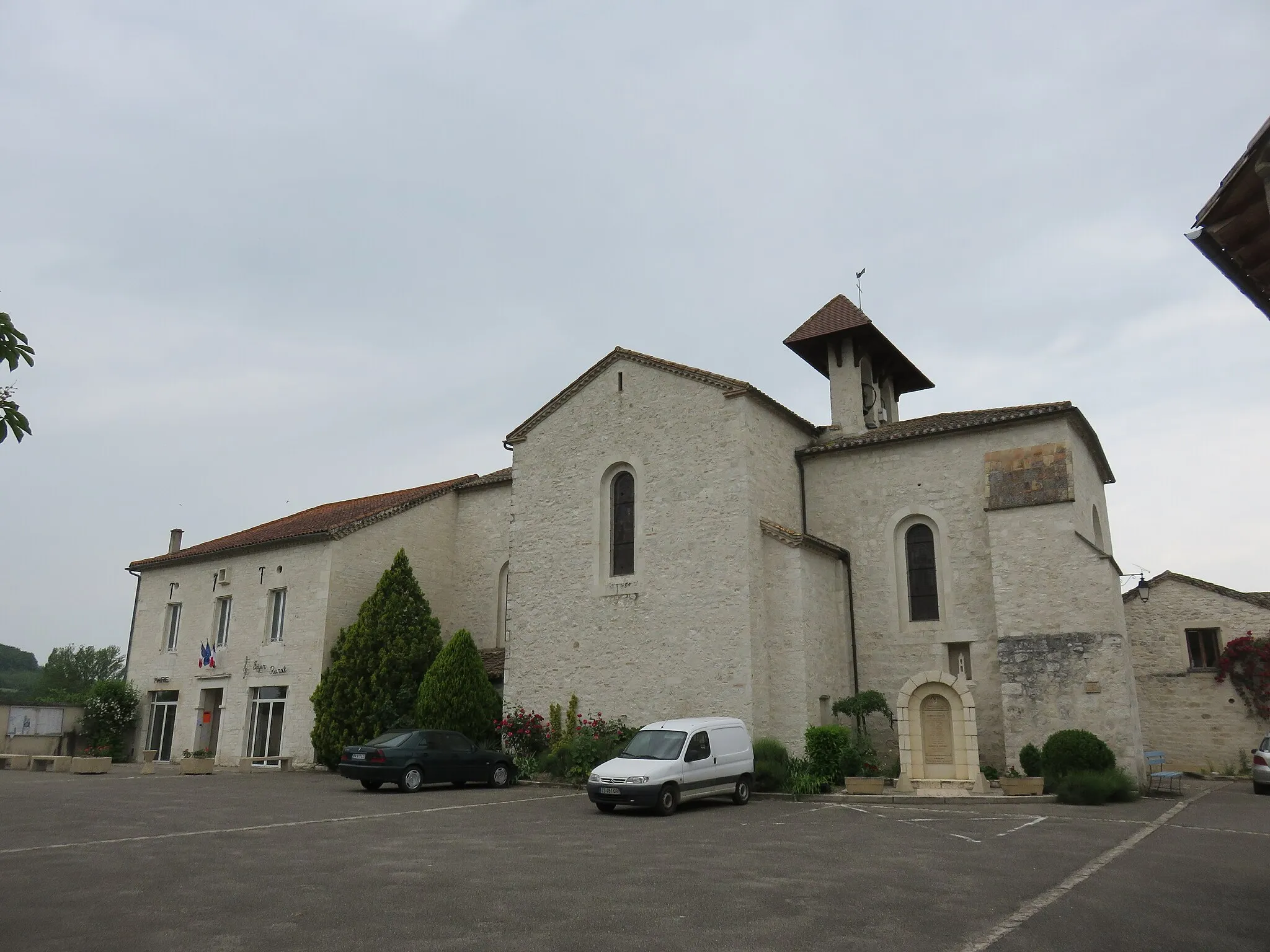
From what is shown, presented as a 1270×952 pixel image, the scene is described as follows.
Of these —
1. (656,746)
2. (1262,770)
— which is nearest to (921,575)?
(656,746)

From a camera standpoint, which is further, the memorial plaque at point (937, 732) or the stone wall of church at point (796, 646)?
the stone wall of church at point (796, 646)

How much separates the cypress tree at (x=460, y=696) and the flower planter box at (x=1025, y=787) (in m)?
11.9

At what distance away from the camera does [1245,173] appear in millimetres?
6152

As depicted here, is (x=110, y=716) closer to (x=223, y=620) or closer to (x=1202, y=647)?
(x=223, y=620)

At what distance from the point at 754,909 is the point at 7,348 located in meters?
6.82

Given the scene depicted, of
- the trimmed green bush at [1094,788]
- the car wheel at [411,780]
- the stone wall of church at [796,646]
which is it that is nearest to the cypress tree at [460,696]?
the car wheel at [411,780]

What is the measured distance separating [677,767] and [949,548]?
8736 millimetres

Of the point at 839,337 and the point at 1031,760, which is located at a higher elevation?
the point at 839,337

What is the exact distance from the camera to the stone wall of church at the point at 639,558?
1942cm

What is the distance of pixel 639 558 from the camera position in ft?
68.6

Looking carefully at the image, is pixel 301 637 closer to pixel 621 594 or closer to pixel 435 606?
pixel 435 606

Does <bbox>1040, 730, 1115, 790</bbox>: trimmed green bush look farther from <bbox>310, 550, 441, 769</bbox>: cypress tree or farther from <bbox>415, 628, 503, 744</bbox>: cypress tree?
<bbox>310, 550, 441, 769</bbox>: cypress tree

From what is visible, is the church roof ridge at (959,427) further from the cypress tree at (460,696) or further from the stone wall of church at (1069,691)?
the cypress tree at (460,696)

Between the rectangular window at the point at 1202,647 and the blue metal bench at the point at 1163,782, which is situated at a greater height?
the rectangular window at the point at 1202,647
